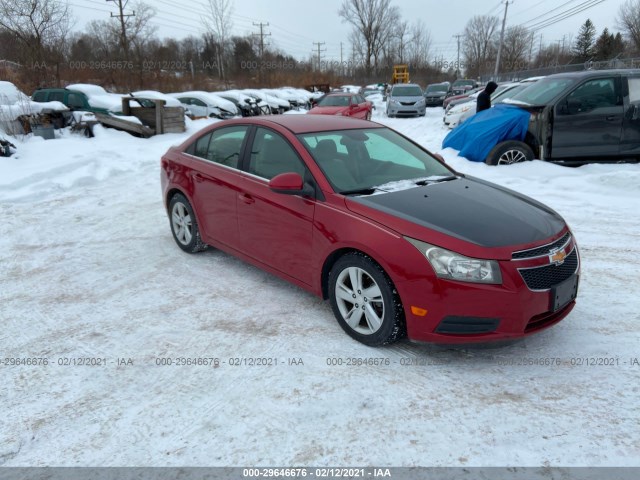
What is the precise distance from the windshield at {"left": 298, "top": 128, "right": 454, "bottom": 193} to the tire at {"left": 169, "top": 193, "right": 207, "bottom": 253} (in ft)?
5.79

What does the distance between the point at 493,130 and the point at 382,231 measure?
264 inches

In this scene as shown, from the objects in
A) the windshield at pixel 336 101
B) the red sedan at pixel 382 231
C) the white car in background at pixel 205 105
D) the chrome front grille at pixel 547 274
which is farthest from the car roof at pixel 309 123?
the white car in background at pixel 205 105

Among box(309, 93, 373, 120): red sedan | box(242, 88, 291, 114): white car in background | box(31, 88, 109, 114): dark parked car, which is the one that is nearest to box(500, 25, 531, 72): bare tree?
box(242, 88, 291, 114): white car in background

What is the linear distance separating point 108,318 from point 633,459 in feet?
11.9

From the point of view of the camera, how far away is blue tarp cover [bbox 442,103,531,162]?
8617 millimetres

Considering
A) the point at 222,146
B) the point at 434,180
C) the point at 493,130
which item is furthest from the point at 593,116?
the point at 222,146

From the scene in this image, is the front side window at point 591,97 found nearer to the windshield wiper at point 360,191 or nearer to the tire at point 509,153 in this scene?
the tire at point 509,153

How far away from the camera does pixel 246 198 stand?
13.4 feet

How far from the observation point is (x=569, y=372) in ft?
9.62

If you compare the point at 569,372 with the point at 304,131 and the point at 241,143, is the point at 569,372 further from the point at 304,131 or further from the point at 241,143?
the point at 241,143

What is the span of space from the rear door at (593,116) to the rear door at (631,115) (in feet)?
0.26

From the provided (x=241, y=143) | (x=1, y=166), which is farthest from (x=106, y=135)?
(x=241, y=143)

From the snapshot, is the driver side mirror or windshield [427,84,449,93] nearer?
the driver side mirror

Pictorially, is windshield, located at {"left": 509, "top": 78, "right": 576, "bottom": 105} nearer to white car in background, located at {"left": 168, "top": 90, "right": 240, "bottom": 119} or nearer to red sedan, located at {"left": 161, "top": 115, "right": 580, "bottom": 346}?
red sedan, located at {"left": 161, "top": 115, "right": 580, "bottom": 346}
